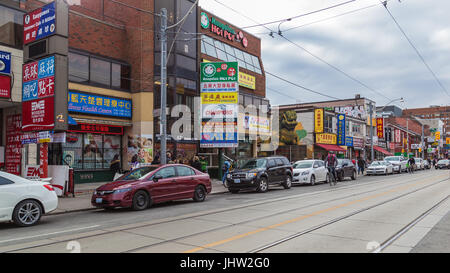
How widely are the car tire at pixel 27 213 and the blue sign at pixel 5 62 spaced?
8.87 meters

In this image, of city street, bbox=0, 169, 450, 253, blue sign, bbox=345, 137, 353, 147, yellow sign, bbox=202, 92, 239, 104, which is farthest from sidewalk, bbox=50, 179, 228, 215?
blue sign, bbox=345, 137, 353, 147

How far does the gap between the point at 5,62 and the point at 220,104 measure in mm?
11644

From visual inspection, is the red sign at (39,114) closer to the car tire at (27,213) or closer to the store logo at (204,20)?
the car tire at (27,213)

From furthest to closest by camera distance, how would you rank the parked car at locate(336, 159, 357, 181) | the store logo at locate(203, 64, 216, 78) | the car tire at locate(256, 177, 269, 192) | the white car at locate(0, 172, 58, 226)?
the parked car at locate(336, 159, 357, 181) → the store logo at locate(203, 64, 216, 78) → the car tire at locate(256, 177, 269, 192) → the white car at locate(0, 172, 58, 226)

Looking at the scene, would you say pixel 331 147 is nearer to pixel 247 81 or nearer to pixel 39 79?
pixel 247 81

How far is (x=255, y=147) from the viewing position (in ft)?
101

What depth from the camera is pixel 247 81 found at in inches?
1156

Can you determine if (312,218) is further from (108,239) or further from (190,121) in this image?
(190,121)

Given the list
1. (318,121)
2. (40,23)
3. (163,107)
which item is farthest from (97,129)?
(318,121)

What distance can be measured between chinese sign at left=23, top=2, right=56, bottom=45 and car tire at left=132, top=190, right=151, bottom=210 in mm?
7138

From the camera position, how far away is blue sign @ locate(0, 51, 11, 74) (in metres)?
15.2

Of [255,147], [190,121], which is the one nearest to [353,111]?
[255,147]

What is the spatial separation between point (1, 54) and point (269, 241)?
47.1 feet

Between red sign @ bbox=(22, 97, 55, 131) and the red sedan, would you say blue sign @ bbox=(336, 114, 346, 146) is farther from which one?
red sign @ bbox=(22, 97, 55, 131)
